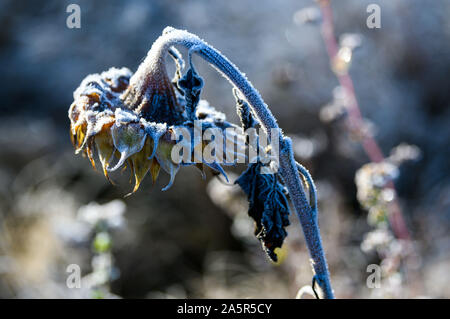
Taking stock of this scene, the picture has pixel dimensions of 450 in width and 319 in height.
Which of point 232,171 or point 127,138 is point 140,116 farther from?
point 232,171

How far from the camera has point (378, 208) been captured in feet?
5.81

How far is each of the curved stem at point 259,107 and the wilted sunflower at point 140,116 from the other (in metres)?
0.05

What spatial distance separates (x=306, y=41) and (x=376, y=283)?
2557 millimetres

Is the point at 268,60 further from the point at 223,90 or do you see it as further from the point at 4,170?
the point at 4,170

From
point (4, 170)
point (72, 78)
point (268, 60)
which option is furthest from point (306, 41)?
point (4, 170)

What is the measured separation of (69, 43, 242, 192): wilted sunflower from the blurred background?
970 millimetres

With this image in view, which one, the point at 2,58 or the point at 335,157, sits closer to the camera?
the point at 335,157

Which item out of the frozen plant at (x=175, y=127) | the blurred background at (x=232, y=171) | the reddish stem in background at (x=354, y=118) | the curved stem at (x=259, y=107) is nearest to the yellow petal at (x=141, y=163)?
the frozen plant at (x=175, y=127)

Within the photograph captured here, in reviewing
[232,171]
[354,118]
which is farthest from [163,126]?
[232,171]

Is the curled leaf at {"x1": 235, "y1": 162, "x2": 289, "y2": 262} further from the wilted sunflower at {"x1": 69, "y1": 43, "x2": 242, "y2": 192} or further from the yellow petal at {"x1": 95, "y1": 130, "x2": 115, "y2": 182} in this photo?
the yellow petal at {"x1": 95, "y1": 130, "x2": 115, "y2": 182}

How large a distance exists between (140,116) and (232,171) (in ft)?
7.47

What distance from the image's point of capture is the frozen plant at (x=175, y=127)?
3.38 feet

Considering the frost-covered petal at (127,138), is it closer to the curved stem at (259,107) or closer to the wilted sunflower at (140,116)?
the wilted sunflower at (140,116)

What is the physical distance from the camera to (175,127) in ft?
3.46
